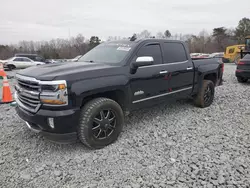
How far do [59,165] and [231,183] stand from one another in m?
2.30

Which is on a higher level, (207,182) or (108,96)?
(108,96)

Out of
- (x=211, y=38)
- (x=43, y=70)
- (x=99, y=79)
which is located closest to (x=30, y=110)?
(x=43, y=70)

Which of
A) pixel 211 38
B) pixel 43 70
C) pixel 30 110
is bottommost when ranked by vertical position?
pixel 30 110

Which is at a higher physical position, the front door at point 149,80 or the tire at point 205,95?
the front door at point 149,80

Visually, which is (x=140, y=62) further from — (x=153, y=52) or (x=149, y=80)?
(x=153, y=52)

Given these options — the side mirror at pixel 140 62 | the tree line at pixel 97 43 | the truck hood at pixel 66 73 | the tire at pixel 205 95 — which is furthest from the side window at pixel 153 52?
the tree line at pixel 97 43

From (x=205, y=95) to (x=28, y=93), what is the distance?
4255 millimetres

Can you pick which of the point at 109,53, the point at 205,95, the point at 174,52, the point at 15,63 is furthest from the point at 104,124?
the point at 15,63

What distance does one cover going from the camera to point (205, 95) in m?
5.12

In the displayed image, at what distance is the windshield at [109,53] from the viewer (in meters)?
3.60

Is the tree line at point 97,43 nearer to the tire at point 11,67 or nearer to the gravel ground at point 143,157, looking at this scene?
the tire at point 11,67

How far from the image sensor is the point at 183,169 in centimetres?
263

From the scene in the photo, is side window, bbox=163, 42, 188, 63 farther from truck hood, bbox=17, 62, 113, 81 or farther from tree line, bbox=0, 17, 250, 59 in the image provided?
tree line, bbox=0, 17, 250, 59

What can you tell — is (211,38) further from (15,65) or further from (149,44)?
(149,44)
